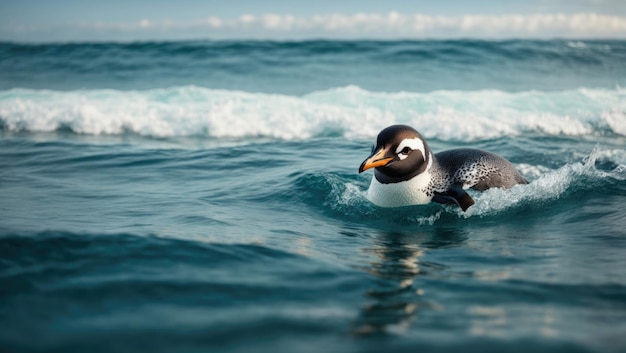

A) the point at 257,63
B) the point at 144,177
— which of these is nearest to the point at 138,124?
the point at 144,177

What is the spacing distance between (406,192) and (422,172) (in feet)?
0.96

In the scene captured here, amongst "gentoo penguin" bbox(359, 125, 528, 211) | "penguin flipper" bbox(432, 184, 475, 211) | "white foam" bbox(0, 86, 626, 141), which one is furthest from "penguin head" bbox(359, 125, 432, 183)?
"white foam" bbox(0, 86, 626, 141)

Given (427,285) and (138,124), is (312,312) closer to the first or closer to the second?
(427,285)

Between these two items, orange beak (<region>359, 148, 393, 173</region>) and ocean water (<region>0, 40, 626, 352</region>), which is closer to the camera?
ocean water (<region>0, 40, 626, 352</region>)

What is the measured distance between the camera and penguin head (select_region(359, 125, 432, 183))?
22.0 feet

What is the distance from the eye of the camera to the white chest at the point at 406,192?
6980 mm

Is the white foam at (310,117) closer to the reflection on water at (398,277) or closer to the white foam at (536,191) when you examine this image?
the white foam at (536,191)

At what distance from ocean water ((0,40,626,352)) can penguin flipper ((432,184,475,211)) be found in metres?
0.20

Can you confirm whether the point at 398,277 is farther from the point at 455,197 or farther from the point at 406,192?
the point at 406,192

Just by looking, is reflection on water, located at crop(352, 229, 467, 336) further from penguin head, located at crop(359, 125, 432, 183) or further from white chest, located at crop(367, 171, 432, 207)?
penguin head, located at crop(359, 125, 432, 183)

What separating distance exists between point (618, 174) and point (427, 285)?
5.39 meters

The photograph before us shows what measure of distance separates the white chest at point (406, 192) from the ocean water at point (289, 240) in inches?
5.8

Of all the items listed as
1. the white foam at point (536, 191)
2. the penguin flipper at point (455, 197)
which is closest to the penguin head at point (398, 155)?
the penguin flipper at point (455, 197)

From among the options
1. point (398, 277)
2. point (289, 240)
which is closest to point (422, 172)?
point (289, 240)
